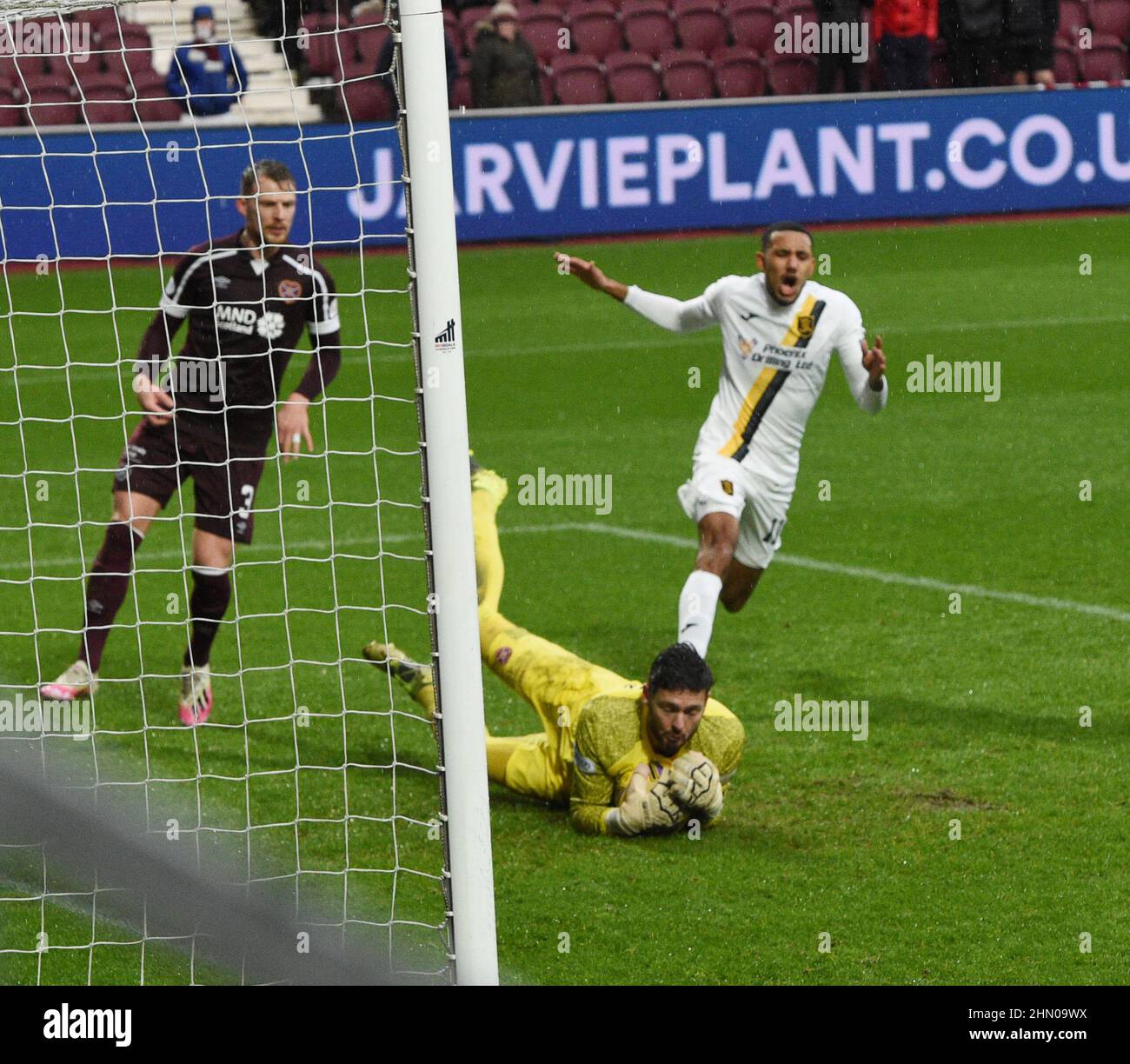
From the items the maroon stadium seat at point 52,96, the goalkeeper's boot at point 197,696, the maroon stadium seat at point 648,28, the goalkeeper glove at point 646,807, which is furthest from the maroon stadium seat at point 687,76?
the goalkeeper glove at point 646,807

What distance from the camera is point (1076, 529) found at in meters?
9.95

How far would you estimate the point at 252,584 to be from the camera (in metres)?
9.27

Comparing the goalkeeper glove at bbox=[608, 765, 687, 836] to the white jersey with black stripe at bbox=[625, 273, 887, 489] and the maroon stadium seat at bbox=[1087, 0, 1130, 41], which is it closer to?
the white jersey with black stripe at bbox=[625, 273, 887, 489]

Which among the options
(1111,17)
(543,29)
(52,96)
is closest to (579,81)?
(543,29)

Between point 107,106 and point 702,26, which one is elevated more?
point 702,26

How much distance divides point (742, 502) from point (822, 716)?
963 mm

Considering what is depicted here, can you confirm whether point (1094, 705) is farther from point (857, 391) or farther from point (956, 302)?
point (956, 302)

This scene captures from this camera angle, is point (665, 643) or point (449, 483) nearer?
point (449, 483)

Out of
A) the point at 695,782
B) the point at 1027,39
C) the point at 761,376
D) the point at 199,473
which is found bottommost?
the point at 695,782

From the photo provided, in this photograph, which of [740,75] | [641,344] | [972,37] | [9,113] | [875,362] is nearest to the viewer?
[875,362]

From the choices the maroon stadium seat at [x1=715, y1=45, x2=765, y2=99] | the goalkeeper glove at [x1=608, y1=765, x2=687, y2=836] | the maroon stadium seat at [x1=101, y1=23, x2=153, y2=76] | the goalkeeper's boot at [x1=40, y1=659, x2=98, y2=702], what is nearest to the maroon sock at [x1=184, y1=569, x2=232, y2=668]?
the goalkeeper's boot at [x1=40, y1=659, x2=98, y2=702]

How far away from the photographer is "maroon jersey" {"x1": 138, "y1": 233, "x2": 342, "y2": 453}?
23.6 ft

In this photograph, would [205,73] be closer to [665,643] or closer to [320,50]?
[320,50]

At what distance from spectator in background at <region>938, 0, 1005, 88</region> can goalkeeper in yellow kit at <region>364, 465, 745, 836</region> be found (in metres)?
16.2
